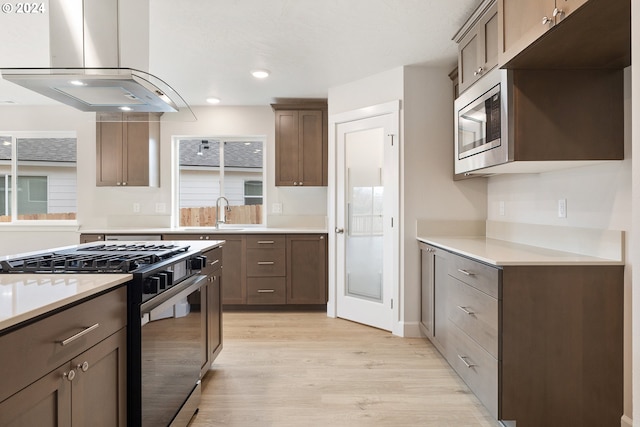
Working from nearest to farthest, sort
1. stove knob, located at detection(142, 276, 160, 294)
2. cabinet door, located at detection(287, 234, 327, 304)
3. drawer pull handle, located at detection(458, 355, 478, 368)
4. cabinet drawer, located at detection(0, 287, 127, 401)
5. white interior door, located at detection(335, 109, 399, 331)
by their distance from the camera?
cabinet drawer, located at detection(0, 287, 127, 401) < stove knob, located at detection(142, 276, 160, 294) < drawer pull handle, located at detection(458, 355, 478, 368) < white interior door, located at detection(335, 109, 399, 331) < cabinet door, located at detection(287, 234, 327, 304)

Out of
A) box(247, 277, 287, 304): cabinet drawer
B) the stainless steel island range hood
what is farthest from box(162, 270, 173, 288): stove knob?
box(247, 277, 287, 304): cabinet drawer

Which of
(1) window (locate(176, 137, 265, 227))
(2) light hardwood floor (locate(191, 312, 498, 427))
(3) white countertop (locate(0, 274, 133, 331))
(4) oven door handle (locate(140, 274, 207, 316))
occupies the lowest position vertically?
(2) light hardwood floor (locate(191, 312, 498, 427))

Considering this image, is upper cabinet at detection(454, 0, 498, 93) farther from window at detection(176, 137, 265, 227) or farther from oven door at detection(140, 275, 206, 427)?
window at detection(176, 137, 265, 227)

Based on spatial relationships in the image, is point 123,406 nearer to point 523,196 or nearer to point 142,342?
point 142,342

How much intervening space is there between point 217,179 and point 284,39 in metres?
2.43

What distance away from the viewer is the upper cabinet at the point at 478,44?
7.21 feet

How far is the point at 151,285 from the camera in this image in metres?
1.46

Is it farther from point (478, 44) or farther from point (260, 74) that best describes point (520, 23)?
point (260, 74)

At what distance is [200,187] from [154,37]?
2320 mm

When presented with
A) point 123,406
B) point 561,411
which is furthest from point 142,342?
point 561,411

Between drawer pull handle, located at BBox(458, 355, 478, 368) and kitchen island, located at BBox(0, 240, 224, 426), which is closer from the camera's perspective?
kitchen island, located at BBox(0, 240, 224, 426)

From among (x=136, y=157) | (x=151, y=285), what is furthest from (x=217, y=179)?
(x=151, y=285)

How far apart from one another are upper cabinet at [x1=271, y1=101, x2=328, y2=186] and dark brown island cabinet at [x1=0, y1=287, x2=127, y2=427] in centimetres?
318

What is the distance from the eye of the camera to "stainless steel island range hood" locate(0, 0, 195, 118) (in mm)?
1660
